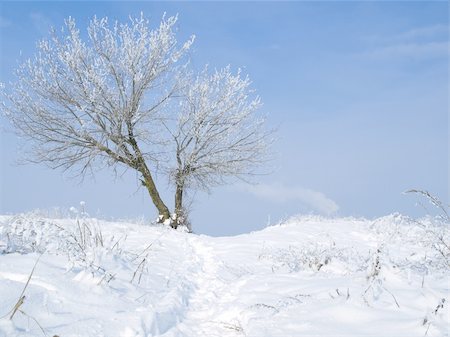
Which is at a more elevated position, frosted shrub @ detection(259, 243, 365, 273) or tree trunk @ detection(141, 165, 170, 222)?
tree trunk @ detection(141, 165, 170, 222)

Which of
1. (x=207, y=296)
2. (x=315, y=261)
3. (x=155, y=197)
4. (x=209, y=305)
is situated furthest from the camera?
(x=155, y=197)

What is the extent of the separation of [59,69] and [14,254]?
41.4 feet

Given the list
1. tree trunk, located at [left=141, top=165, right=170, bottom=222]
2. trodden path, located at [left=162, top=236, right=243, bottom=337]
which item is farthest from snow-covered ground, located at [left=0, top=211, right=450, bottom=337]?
Answer: tree trunk, located at [left=141, top=165, right=170, bottom=222]

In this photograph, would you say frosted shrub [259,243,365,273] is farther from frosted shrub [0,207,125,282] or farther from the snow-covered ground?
frosted shrub [0,207,125,282]

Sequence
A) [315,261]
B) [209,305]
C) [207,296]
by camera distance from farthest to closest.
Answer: [315,261] < [207,296] < [209,305]

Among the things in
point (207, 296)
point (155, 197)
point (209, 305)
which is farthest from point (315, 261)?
point (155, 197)

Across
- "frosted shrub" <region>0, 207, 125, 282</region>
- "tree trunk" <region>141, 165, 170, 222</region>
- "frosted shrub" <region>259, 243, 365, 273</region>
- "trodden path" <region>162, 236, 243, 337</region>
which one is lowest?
"trodden path" <region>162, 236, 243, 337</region>

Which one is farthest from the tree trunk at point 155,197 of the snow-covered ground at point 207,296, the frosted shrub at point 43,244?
the frosted shrub at point 43,244

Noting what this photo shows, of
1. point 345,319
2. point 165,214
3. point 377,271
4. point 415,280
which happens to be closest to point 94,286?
point 345,319

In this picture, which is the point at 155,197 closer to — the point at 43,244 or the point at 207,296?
the point at 43,244

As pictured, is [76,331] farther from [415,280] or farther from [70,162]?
[70,162]

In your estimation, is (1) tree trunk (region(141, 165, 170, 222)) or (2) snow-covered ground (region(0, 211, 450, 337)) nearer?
(2) snow-covered ground (region(0, 211, 450, 337))

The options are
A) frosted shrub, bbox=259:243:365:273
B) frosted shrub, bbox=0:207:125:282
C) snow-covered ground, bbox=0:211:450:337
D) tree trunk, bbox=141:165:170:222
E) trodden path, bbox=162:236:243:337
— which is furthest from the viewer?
tree trunk, bbox=141:165:170:222

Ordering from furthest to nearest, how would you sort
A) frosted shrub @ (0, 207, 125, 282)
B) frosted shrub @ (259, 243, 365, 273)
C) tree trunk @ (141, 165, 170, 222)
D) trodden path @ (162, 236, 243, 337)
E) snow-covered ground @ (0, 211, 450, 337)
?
tree trunk @ (141, 165, 170, 222), frosted shrub @ (259, 243, 365, 273), frosted shrub @ (0, 207, 125, 282), trodden path @ (162, 236, 243, 337), snow-covered ground @ (0, 211, 450, 337)
